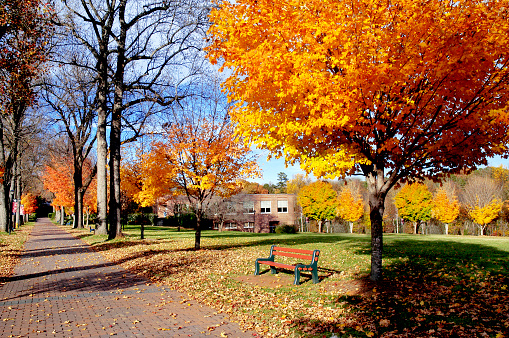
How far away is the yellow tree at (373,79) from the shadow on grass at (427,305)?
2.80 ft

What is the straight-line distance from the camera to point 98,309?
6301 mm

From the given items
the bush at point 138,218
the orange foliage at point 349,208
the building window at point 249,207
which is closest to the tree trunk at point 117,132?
the bush at point 138,218

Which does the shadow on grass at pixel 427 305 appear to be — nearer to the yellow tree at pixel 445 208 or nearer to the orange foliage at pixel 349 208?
the yellow tree at pixel 445 208

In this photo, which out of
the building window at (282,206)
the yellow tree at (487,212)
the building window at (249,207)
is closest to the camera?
the yellow tree at (487,212)

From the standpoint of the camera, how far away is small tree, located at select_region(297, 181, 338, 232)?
4506 cm

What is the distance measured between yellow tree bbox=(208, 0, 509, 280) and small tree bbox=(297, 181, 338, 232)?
38.2m

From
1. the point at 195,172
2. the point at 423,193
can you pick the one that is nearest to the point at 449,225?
the point at 423,193

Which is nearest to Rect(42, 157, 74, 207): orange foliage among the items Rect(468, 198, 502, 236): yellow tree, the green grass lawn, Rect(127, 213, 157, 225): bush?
Rect(127, 213, 157, 225): bush

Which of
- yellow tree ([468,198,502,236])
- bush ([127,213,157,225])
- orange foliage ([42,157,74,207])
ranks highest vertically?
orange foliage ([42,157,74,207])

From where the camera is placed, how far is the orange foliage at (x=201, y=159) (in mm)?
13766

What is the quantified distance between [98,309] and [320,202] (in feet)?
133

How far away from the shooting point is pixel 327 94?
6305 mm

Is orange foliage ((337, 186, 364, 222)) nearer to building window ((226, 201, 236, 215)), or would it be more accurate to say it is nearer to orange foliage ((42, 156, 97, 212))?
building window ((226, 201, 236, 215))

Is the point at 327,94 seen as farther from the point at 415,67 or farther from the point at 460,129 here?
the point at 460,129
